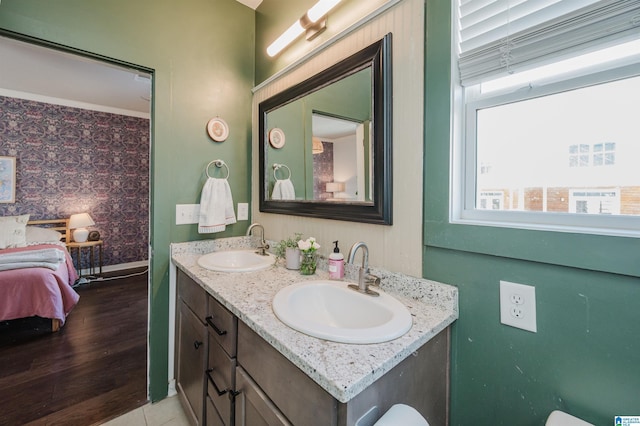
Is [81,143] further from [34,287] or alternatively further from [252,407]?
[252,407]

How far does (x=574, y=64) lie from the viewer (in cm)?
76

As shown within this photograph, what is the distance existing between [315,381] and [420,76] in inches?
Result: 40.9

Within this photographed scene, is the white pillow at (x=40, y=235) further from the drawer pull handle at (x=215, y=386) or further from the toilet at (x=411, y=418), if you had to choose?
the toilet at (x=411, y=418)

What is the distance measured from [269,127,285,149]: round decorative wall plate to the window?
1096 millimetres

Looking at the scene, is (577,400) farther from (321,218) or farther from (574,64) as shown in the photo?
(321,218)

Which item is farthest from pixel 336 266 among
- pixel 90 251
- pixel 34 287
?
pixel 90 251

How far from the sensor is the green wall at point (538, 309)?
0.65m

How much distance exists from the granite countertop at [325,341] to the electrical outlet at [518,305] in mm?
140

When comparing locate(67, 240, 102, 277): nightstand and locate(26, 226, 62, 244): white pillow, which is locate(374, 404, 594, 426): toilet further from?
locate(67, 240, 102, 277): nightstand

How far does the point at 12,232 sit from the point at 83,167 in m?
1.29

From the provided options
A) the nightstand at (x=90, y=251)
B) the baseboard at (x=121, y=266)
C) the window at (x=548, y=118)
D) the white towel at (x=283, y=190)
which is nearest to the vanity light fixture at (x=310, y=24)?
the window at (x=548, y=118)

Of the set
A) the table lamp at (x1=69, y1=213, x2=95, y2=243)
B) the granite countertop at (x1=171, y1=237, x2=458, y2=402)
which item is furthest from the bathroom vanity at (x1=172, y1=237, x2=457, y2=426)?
the table lamp at (x1=69, y1=213, x2=95, y2=243)

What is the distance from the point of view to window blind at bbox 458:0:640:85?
0.67 m

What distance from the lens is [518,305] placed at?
0.79 m
